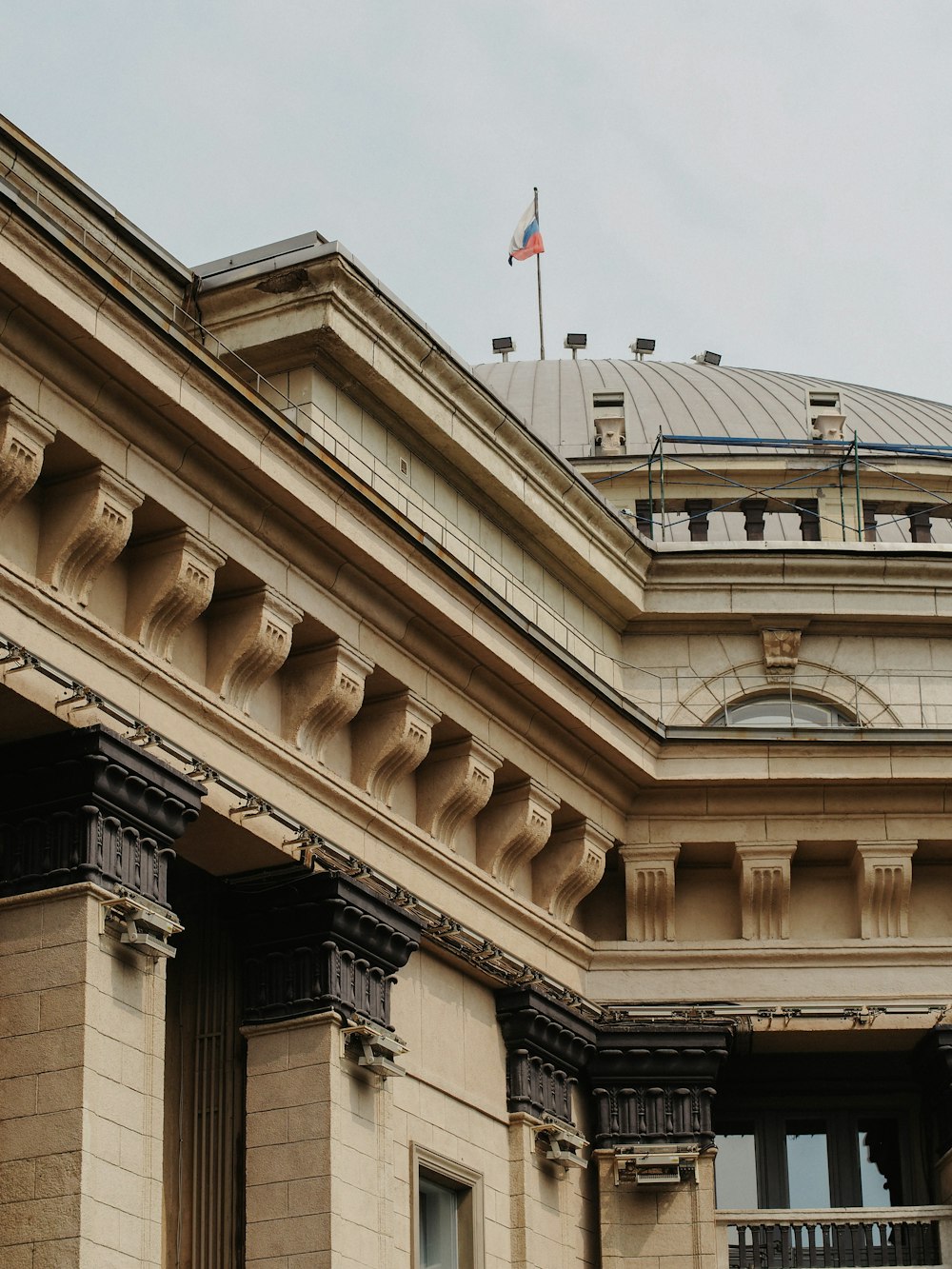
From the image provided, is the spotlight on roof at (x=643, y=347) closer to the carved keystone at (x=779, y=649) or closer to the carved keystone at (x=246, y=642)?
the carved keystone at (x=779, y=649)

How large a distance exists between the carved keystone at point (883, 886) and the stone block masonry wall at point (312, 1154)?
799cm

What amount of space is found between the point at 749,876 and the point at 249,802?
8.61m

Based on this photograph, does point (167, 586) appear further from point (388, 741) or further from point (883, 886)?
point (883, 886)

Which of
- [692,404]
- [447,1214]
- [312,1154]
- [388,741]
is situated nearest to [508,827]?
[388,741]

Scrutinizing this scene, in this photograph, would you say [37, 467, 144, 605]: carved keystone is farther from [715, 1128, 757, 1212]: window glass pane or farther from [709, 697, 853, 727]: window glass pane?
[715, 1128, 757, 1212]: window glass pane

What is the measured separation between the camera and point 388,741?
24.7 m

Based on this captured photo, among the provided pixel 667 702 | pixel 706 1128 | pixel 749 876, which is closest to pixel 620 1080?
pixel 706 1128

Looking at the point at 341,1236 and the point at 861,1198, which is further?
the point at 861,1198

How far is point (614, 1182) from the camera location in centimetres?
2742

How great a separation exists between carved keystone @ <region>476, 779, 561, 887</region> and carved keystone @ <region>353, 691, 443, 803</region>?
2.06 meters

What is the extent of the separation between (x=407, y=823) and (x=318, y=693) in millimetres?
2131

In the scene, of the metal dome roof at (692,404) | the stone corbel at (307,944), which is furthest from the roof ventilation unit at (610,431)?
the stone corbel at (307,944)

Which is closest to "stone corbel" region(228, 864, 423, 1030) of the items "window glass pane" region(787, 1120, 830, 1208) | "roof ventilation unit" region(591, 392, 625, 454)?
"window glass pane" region(787, 1120, 830, 1208)

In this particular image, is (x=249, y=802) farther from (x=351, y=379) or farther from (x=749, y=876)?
(x=749, y=876)
